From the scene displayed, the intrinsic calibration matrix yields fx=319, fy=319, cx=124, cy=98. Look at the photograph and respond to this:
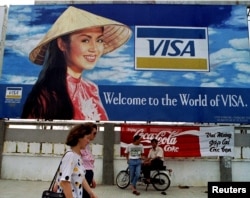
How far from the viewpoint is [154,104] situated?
9.64m

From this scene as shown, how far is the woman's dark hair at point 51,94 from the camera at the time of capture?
31.9 feet

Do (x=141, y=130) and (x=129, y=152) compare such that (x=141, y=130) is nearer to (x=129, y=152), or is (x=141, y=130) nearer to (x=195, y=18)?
(x=129, y=152)

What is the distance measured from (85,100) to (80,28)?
98.1 inches

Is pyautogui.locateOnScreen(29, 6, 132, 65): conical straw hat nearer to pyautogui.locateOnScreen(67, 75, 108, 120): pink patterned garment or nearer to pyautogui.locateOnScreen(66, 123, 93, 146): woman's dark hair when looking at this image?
pyautogui.locateOnScreen(67, 75, 108, 120): pink patterned garment

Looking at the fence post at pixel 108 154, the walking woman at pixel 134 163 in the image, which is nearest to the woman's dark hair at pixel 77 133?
the walking woman at pixel 134 163

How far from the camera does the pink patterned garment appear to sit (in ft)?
31.6

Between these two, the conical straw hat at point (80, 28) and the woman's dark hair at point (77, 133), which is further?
the conical straw hat at point (80, 28)

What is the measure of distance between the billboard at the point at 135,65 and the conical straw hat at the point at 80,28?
0.11ft

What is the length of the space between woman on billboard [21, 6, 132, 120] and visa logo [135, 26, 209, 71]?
2.12ft

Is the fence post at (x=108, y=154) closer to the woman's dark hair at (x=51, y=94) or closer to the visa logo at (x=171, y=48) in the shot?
the woman's dark hair at (x=51, y=94)

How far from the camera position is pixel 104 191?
8.43 meters

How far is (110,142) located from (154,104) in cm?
176

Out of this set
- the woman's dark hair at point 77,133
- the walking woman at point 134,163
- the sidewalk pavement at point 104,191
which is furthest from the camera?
the walking woman at point 134,163

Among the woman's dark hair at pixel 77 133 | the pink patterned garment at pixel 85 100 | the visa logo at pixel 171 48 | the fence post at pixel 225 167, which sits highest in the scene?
the visa logo at pixel 171 48
